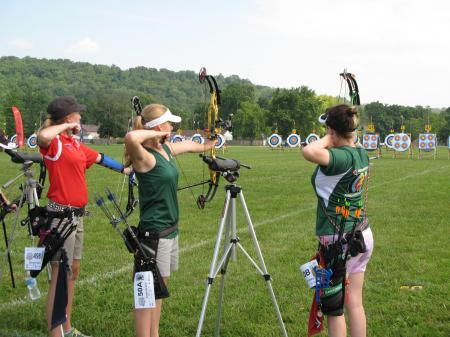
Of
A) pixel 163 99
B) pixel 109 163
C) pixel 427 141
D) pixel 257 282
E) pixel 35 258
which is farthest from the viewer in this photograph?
pixel 163 99

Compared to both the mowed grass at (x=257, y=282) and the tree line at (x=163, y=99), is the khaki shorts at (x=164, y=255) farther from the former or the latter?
the tree line at (x=163, y=99)

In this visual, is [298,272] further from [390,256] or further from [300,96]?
[300,96]

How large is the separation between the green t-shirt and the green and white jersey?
95 centimetres

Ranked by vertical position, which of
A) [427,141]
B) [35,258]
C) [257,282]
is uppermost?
[427,141]

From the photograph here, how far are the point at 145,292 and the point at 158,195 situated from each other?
62 cm

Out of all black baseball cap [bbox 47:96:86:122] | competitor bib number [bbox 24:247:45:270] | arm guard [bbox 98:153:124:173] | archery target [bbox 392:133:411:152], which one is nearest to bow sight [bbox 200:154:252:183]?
arm guard [bbox 98:153:124:173]

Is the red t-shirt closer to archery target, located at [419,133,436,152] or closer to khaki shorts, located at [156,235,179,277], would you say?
khaki shorts, located at [156,235,179,277]

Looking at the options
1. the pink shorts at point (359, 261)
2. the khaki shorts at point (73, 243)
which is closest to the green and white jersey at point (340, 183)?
the pink shorts at point (359, 261)

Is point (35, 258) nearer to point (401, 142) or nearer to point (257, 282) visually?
point (257, 282)

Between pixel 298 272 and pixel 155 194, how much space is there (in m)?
2.95

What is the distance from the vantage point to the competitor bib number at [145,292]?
3.26 metres

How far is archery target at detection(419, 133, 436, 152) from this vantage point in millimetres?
38831

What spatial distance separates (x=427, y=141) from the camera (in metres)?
39.0

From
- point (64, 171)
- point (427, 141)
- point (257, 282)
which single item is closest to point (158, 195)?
point (64, 171)
